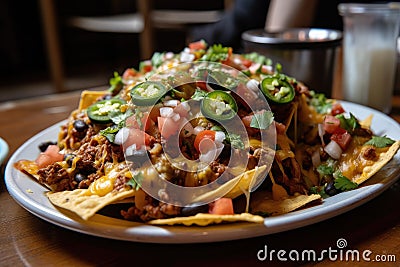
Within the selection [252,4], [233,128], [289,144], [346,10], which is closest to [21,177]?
[233,128]

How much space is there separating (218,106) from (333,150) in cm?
39

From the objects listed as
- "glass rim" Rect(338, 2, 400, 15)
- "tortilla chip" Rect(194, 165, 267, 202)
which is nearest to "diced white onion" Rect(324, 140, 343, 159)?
"tortilla chip" Rect(194, 165, 267, 202)

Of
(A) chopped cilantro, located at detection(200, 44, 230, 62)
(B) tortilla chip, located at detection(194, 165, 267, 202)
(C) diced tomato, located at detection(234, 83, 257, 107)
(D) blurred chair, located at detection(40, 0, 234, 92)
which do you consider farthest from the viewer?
(D) blurred chair, located at detection(40, 0, 234, 92)

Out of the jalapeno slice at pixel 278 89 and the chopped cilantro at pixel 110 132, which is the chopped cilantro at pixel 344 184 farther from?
the chopped cilantro at pixel 110 132

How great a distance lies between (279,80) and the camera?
151 cm

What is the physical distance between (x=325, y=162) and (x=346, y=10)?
1023 mm

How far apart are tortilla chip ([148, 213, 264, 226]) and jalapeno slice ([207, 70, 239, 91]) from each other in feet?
1.63

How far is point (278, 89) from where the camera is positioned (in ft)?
4.93

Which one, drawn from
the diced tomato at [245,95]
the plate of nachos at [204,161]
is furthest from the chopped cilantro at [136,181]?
the diced tomato at [245,95]

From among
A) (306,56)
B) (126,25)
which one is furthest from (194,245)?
(126,25)

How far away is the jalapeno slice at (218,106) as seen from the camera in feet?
4.29

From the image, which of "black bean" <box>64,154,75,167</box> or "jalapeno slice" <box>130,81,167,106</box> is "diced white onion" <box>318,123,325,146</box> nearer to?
"jalapeno slice" <box>130,81,167,106</box>

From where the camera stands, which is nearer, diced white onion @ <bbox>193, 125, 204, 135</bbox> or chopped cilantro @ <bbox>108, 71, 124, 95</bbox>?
diced white onion @ <bbox>193, 125, 204, 135</bbox>

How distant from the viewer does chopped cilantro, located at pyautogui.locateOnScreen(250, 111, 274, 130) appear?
52.0 inches
